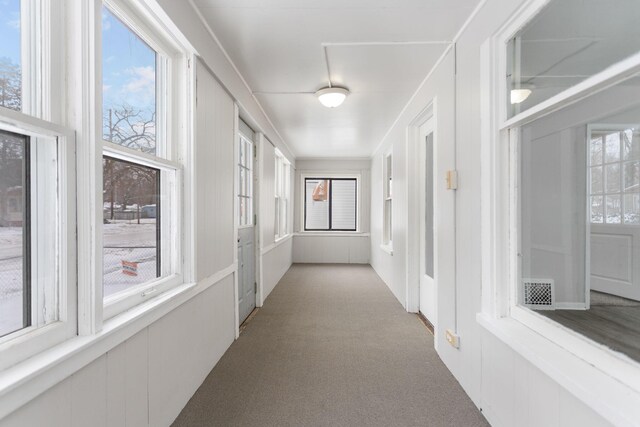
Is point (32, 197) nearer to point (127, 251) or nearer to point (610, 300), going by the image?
point (127, 251)

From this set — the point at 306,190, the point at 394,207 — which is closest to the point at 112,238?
the point at 394,207

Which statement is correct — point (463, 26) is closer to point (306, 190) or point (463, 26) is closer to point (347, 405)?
point (347, 405)

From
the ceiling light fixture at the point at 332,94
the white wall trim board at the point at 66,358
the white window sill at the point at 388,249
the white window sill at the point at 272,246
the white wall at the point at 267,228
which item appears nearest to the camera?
the white wall trim board at the point at 66,358

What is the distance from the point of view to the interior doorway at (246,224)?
3.46 meters

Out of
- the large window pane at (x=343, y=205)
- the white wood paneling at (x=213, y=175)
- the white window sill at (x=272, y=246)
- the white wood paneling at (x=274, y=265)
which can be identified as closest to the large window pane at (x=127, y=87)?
the white wood paneling at (x=213, y=175)

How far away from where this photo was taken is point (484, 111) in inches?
74.5

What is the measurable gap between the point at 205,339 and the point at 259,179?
2295 mm

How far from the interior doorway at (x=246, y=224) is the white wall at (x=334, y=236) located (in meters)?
3.49

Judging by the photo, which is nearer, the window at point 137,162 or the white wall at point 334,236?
the window at point 137,162

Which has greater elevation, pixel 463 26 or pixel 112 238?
pixel 463 26

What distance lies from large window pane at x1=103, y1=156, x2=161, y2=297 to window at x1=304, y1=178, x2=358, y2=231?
19.4ft

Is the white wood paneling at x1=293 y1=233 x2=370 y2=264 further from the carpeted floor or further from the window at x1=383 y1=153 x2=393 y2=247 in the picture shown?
the carpeted floor

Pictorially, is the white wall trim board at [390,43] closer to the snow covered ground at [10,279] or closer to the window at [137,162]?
the window at [137,162]

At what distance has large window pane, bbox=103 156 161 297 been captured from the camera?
1.46 m
